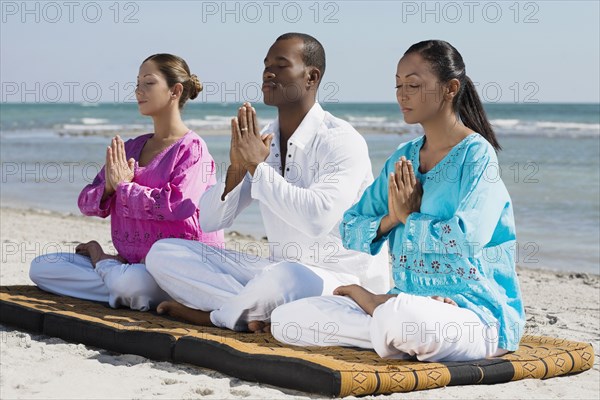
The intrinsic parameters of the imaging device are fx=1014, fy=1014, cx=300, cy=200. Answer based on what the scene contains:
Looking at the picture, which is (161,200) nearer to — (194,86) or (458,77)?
(194,86)

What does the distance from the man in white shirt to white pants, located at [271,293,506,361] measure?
30cm

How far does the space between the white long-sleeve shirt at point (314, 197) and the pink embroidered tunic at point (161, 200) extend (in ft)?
1.27

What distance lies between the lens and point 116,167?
18.3 ft

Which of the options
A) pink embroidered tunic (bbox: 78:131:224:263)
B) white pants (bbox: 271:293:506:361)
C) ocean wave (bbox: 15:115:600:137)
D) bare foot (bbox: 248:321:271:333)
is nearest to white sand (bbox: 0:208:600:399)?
white pants (bbox: 271:293:506:361)

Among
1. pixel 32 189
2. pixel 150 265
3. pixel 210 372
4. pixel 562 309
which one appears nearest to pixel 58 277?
pixel 150 265

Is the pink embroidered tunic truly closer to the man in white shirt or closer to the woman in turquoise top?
the man in white shirt

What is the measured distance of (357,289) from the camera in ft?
14.6

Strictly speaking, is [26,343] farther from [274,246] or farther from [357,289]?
[357,289]

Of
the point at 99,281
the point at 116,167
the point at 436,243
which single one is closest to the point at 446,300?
the point at 436,243

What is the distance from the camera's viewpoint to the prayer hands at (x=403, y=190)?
426cm

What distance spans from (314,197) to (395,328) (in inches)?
31.9

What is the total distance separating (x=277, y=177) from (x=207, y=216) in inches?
24.4

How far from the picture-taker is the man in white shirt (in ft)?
15.2

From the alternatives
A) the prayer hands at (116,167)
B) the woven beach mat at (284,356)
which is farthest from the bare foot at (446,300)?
the prayer hands at (116,167)
